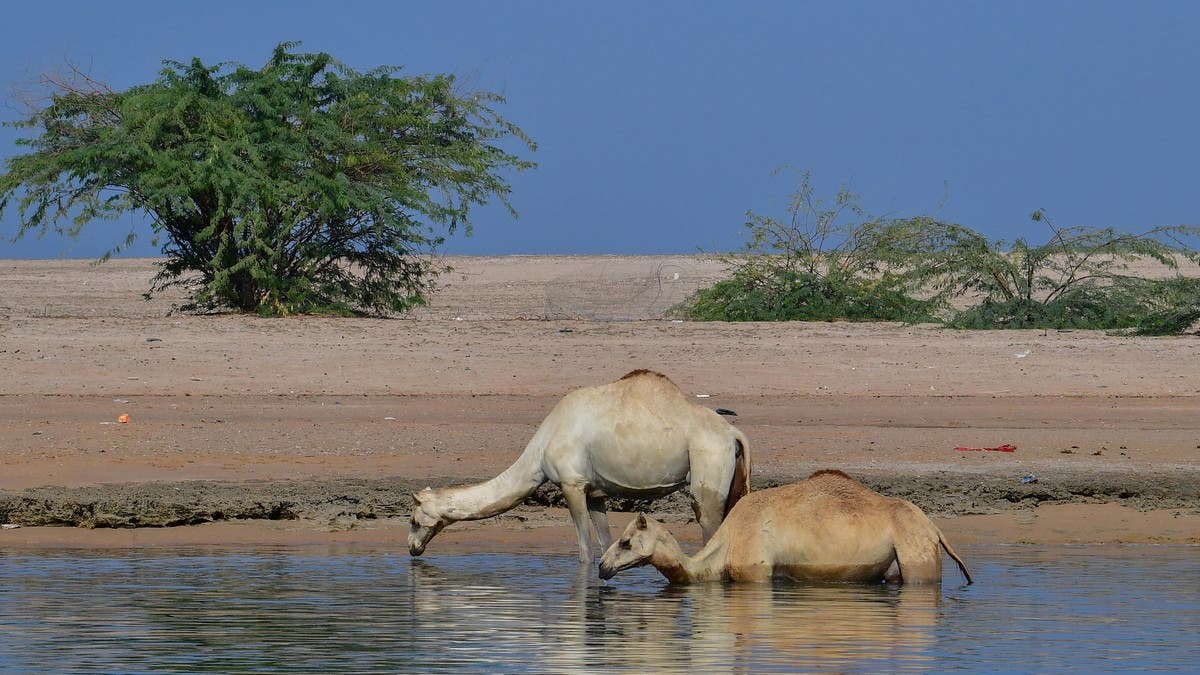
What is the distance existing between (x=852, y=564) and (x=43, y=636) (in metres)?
4.08

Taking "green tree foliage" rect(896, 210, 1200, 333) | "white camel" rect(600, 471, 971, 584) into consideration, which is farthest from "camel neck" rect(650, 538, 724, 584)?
"green tree foliage" rect(896, 210, 1200, 333)

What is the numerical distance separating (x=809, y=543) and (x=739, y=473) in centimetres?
86

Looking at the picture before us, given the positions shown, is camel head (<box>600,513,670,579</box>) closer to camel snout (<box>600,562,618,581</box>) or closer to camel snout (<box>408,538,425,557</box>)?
camel snout (<box>600,562,618,581</box>)

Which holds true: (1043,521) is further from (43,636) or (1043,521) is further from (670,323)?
(670,323)

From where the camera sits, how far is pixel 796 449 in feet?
50.9

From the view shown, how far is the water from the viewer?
24.8ft

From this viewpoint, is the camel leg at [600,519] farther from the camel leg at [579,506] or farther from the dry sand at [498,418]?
the dry sand at [498,418]

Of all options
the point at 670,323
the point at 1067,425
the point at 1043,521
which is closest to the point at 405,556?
the point at 1043,521

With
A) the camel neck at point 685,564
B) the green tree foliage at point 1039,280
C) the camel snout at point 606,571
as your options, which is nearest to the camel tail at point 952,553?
the camel neck at point 685,564

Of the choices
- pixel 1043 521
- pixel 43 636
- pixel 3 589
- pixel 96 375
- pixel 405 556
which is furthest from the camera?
pixel 96 375

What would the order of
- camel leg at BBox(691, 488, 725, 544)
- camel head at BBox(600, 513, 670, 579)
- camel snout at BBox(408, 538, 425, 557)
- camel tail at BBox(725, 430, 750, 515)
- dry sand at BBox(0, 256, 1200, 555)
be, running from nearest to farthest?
1. camel head at BBox(600, 513, 670, 579)
2. camel leg at BBox(691, 488, 725, 544)
3. camel tail at BBox(725, 430, 750, 515)
4. camel snout at BBox(408, 538, 425, 557)
5. dry sand at BBox(0, 256, 1200, 555)

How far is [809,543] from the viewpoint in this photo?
9594 millimetres

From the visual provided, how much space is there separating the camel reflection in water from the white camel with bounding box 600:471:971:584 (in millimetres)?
106

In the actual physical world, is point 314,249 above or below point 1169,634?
above
